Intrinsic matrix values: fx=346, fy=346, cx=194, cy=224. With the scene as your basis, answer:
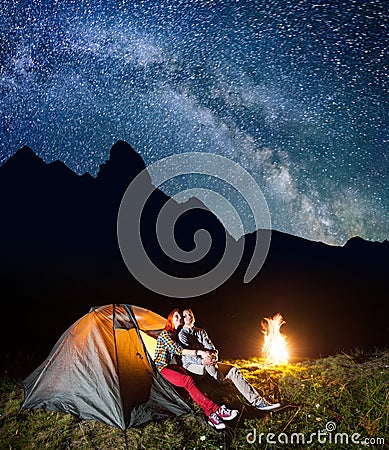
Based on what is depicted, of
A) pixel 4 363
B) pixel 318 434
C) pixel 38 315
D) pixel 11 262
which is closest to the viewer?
pixel 318 434

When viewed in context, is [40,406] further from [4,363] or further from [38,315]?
[38,315]

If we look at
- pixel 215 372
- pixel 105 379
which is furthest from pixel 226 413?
pixel 105 379

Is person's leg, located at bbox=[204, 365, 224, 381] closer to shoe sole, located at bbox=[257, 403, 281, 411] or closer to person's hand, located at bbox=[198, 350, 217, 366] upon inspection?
person's hand, located at bbox=[198, 350, 217, 366]

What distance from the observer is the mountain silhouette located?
117ft

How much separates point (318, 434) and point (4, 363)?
838 cm

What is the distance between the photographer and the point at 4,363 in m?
9.53

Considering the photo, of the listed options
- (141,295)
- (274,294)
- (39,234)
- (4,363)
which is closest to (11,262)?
(39,234)

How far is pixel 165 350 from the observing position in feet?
20.4

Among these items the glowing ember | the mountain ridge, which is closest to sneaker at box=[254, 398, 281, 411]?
the glowing ember

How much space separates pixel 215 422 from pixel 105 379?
1916 millimetres

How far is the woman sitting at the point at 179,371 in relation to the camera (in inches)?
209

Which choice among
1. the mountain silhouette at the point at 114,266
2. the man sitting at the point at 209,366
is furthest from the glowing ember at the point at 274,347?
the man sitting at the point at 209,366

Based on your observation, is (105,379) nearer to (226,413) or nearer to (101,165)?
(226,413)

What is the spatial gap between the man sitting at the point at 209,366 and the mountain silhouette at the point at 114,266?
4.54 m
